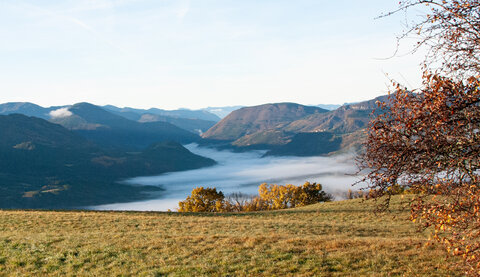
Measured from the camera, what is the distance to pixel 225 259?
1773 cm

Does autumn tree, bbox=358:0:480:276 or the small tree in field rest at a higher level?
autumn tree, bbox=358:0:480:276

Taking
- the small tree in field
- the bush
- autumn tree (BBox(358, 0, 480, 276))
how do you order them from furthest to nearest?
the bush → the small tree in field → autumn tree (BBox(358, 0, 480, 276))

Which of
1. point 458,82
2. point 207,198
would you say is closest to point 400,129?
point 458,82

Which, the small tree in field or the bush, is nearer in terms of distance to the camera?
the small tree in field

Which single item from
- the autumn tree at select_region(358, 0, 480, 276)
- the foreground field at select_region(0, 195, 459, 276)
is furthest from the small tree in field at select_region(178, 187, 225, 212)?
the autumn tree at select_region(358, 0, 480, 276)

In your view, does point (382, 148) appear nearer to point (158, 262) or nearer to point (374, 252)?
point (374, 252)

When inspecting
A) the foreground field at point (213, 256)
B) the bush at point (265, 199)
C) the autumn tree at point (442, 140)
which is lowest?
the bush at point (265, 199)

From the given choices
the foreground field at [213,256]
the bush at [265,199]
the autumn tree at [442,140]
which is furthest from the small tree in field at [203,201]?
the autumn tree at [442,140]

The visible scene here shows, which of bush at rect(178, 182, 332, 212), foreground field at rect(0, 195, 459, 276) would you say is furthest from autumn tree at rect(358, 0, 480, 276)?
bush at rect(178, 182, 332, 212)

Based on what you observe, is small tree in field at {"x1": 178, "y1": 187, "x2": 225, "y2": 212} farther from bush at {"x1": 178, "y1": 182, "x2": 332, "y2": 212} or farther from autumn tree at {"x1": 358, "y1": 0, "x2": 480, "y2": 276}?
autumn tree at {"x1": 358, "y1": 0, "x2": 480, "y2": 276}

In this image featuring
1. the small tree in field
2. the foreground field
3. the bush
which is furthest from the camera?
the bush

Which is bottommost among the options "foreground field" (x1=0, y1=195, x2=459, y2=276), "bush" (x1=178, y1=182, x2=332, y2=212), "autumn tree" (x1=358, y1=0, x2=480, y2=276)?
"bush" (x1=178, y1=182, x2=332, y2=212)

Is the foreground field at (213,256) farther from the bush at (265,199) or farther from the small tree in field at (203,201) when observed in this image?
the bush at (265,199)

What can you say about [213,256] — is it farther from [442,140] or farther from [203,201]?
[203,201]
